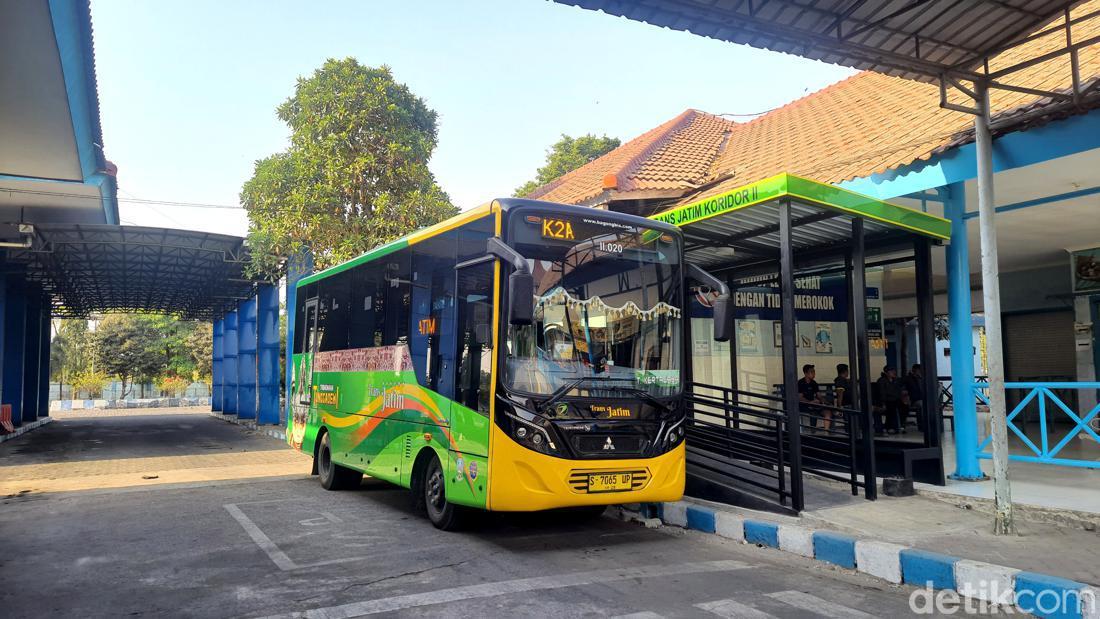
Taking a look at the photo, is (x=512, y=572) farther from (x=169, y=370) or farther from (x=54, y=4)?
(x=169, y=370)

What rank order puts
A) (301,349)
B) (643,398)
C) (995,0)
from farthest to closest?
1. (301,349)
2. (643,398)
3. (995,0)

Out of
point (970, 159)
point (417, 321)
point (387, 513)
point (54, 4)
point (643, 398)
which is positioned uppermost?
point (54, 4)

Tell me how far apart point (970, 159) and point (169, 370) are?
183 ft

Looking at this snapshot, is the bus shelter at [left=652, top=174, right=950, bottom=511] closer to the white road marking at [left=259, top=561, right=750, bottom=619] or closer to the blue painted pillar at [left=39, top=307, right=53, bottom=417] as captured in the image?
the white road marking at [left=259, top=561, right=750, bottom=619]

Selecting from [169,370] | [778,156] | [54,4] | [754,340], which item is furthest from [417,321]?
[169,370]

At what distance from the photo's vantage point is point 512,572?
564 centimetres

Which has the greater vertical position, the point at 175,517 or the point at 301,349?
the point at 301,349

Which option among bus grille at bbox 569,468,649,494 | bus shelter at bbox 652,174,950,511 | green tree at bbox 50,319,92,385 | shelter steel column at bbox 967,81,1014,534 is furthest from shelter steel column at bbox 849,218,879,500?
green tree at bbox 50,319,92,385

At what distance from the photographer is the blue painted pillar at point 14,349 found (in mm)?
24219

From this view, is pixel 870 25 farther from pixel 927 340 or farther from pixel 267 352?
pixel 267 352

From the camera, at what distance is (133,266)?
24781mm

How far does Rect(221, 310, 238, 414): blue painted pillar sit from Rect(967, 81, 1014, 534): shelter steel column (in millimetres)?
31383

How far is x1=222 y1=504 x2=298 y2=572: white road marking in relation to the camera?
232 inches

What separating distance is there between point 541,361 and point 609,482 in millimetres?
1217
